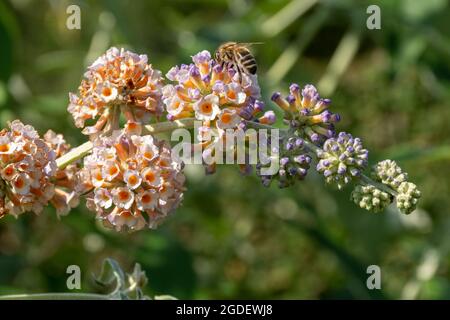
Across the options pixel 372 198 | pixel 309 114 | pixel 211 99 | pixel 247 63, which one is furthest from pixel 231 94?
pixel 372 198

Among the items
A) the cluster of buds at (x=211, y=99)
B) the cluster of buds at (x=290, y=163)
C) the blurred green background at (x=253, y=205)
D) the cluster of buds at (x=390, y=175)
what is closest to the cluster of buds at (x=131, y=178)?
the cluster of buds at (x=211, y=99)

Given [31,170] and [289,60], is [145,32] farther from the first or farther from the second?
[31,170]

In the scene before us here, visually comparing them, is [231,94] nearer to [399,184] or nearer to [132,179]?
[132,179]

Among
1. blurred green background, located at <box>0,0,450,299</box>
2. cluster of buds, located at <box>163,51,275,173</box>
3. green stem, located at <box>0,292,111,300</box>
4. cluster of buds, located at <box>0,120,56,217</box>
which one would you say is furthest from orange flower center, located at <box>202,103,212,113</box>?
blurred green background, located at <box>0,0,450,299</box>

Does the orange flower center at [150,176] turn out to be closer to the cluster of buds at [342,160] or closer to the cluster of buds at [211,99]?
the cluster of buds at [211,99]

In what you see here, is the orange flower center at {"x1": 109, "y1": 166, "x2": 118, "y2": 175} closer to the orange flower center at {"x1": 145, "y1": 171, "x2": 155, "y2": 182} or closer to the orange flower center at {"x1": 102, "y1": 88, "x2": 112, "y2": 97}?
the orange flower center at {"x1": 145, "y1": 171, "x2": 155, "y2": 182}

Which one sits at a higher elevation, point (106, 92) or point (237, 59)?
point (237, 59)
